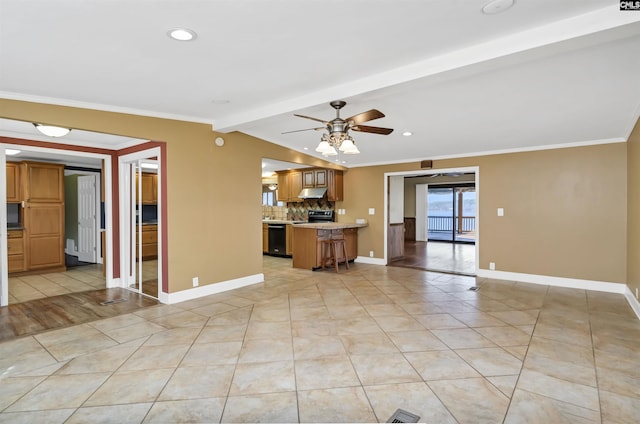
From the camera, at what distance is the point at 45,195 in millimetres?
6223

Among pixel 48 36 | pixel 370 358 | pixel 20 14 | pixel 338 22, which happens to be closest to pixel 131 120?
pixel 48 36

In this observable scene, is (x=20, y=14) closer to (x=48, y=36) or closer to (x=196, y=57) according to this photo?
(x=48, y=36)

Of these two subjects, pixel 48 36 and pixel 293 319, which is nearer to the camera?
pixel 48 36

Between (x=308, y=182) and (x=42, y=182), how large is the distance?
17.2ft

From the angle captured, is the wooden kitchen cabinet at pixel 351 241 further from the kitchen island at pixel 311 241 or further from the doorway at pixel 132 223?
the doorway at pixel 132 223

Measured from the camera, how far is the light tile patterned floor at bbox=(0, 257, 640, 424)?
2082mm

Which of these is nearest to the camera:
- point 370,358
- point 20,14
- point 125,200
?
point 20,14

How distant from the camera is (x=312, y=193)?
7.67 metres

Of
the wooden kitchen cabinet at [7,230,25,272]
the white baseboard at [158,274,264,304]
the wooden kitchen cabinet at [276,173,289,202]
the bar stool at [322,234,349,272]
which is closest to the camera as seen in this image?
the white baseboard at [158,274,264,304]

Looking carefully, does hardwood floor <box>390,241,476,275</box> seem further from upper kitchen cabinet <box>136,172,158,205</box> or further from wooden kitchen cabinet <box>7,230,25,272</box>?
wooden kitchen cabinet <box>7,230,25,272</box>

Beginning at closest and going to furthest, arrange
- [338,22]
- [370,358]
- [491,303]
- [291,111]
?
[338,22]
[370,358]
[291,111]
[491,303]

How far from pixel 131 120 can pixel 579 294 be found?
643 cm

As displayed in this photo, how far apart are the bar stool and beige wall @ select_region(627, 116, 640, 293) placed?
4.28m

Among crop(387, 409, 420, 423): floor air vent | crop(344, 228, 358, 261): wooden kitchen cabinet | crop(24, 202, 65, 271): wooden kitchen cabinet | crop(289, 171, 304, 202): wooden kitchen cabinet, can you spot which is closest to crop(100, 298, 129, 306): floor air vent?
crop(24, 202, 65, 271): wooden kitchen cabinet
